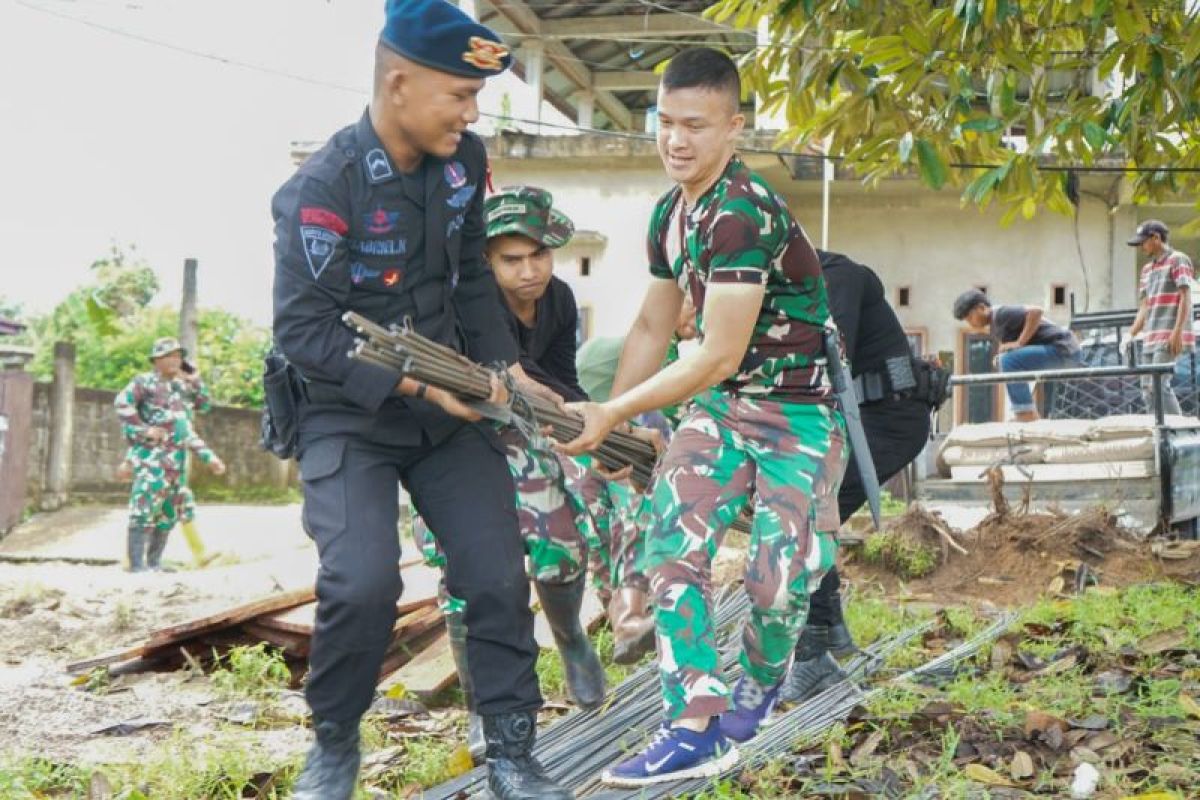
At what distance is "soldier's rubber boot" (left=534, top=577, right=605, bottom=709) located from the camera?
4.50 meters

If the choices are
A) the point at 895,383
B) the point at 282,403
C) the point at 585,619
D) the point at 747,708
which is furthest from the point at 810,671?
the point at 282,403

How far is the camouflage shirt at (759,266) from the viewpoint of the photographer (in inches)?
144

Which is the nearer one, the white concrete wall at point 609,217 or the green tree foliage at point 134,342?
the white concrete wall at point 609,217

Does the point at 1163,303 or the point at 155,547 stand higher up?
the point at 1163,303

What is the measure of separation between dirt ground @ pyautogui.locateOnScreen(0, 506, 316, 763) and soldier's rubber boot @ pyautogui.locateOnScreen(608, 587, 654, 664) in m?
1.19

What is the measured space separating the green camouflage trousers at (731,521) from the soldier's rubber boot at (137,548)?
9361 millimetres

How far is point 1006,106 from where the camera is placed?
4863 millimetres

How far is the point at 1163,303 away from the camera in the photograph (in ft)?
35.0

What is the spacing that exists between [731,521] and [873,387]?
1715 mm

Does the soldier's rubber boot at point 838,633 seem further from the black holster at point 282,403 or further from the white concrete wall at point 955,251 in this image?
the white concrete wall at point 955,251

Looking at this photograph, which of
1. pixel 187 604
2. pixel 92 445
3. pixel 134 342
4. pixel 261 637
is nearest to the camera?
pixel 261 637

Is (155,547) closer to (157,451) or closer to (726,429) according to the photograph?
(157,451)

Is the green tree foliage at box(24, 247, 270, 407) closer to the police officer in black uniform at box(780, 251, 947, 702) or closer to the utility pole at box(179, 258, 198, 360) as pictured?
the utility pole at box(179, 258, 198, 360)

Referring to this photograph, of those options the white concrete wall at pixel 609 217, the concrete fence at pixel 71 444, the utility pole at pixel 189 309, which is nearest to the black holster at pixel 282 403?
the concrete fence at pixel 71 444
